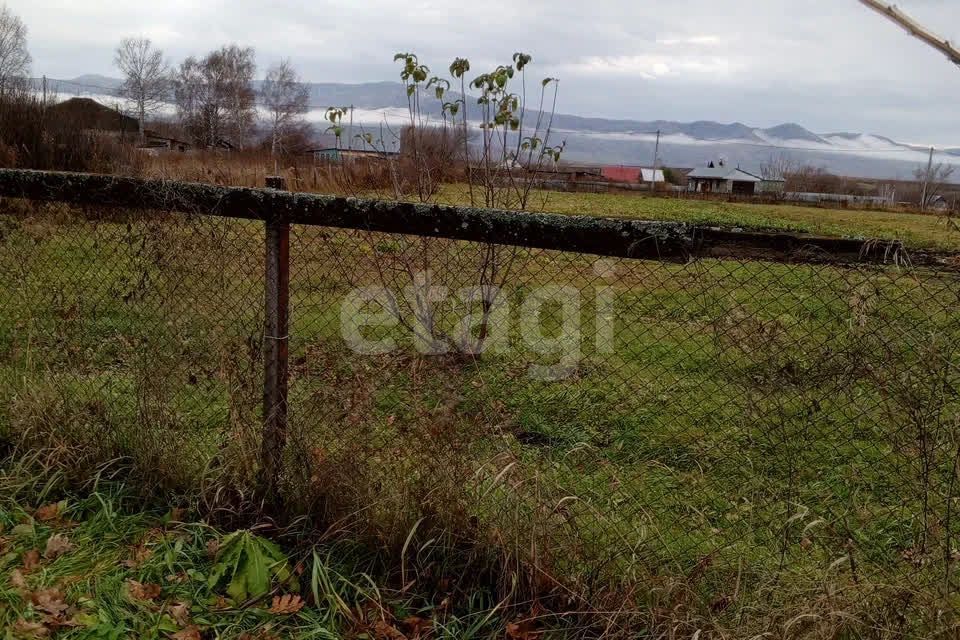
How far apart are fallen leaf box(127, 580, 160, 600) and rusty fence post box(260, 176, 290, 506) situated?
54 cm

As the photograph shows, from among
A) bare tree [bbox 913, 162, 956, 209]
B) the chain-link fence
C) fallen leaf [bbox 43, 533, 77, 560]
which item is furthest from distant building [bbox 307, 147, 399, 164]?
bare tree [bbox 913, 162, 956, 209]

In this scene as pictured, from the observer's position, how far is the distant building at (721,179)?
6262 centimetres

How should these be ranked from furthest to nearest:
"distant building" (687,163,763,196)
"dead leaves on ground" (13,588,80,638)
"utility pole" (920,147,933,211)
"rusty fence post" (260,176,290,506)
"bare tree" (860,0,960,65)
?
"distant building" (687,163,763,196) → "utility pole" (920,147,933,211) → "rusty fence post" (260,176,290,506) → "dead leaves on ground" (13,588,80,638) → "bare tree" (860,0,960,65)

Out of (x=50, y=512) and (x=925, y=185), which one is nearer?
(x=50, y=512)

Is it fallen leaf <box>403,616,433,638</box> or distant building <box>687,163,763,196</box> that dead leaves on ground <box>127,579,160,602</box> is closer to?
fallen leaf <box>403,616,433,638</box>

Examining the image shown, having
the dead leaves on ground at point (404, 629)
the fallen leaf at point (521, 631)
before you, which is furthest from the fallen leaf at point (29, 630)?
the fallen leaf at point (521, 631)

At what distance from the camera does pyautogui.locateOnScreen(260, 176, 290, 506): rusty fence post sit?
9.79 ft

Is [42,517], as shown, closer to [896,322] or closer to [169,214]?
[169,214]

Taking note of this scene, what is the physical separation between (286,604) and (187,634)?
32cm

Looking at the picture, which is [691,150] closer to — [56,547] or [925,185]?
[925,185]

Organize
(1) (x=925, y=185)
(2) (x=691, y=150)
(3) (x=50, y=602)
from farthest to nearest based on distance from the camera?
(2) (x=691, y=150) → (1) (x=925, y=185) → (3) (x=50, y=602)

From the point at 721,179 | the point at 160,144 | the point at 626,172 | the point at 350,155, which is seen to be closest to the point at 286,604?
the point at 350,155

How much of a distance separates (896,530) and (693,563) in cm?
154

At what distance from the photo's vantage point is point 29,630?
2.35 m
